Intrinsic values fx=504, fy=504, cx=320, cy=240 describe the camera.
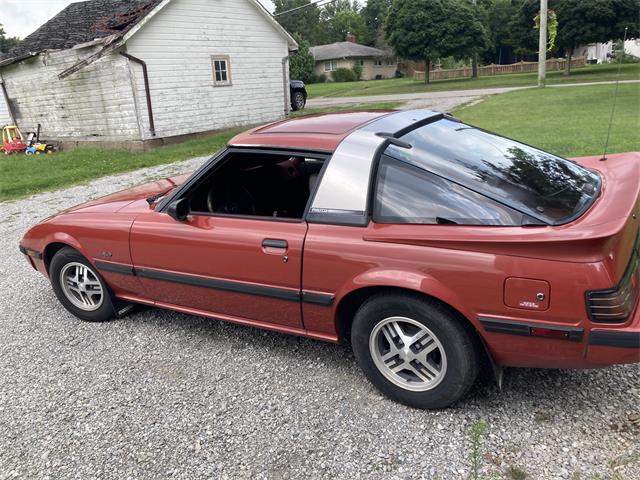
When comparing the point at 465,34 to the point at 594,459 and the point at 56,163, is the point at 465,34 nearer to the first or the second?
the point at 56,163

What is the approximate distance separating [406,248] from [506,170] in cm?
82

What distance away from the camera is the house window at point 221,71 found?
16031 millimetres

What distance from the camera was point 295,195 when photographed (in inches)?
142

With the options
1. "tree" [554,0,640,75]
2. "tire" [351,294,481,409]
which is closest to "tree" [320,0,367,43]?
"tree" [554,0,640,75]

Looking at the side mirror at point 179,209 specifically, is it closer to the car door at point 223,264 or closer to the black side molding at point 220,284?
the car door at point 223,264

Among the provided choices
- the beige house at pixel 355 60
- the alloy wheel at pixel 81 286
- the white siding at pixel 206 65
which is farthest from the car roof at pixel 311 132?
the beige house at pixel 355 60

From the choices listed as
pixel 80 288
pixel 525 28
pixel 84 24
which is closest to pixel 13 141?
pixel 84 24

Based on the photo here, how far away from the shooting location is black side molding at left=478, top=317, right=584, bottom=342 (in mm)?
2186

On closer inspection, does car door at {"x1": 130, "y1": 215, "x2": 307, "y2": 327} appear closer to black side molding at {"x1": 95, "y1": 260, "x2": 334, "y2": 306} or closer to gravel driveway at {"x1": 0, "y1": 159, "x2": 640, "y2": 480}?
black side molding at {"x1": 95, "y1": 260, "x2": 334, "y2": 306}

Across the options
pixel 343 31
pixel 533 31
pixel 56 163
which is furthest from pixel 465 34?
pixel 343 31

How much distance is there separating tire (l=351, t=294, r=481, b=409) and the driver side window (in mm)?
925

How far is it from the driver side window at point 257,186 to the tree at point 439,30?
36.9 meters

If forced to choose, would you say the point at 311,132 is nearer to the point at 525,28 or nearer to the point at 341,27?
the point at 525,28

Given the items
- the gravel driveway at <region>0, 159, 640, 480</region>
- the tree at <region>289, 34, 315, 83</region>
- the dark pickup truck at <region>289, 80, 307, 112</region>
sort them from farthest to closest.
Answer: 1. the tree at <region>289, 34, 315, 83</region>
2. the dark pickup truck at <region>289, 80, 307, 112</region>
3. the gravel driveway at <region>0, 159, 640, 480</region>
